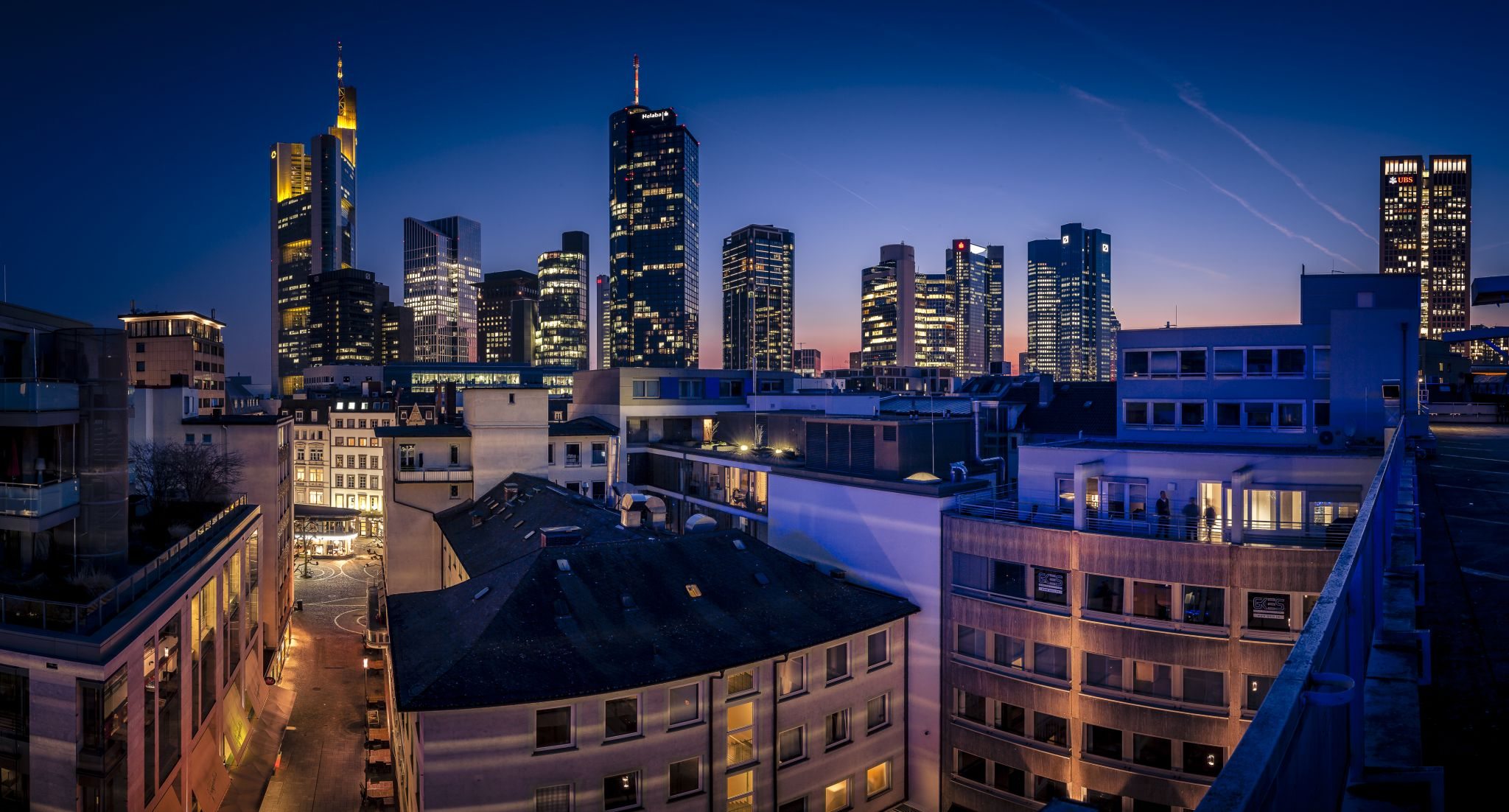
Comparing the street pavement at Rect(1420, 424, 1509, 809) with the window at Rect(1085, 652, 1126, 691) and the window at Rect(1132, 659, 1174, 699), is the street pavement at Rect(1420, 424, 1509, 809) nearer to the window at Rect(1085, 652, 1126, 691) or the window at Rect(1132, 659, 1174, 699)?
the window at Rect(1132, 659, 1174, 699)

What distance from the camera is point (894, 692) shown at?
27906mm

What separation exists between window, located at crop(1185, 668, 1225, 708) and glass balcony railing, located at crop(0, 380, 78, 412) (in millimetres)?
36000

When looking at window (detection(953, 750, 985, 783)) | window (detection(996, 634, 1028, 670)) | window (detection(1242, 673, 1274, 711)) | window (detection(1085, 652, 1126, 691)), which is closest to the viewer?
window (detection(1242, 673, 1274, 711))

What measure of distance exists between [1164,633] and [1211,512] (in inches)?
200

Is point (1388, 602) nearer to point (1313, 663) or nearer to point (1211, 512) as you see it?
point (1313, 663)

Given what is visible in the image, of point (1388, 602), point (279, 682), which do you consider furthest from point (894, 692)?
point (279, 682)

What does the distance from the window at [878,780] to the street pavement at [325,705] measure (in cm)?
2077

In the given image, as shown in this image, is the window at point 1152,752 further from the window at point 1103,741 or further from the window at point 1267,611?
the window at point 1267,611

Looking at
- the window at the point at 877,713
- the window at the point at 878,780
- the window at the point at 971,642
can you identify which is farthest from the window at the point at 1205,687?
the window at the point at 878,780

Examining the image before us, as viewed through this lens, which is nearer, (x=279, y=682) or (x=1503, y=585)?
(x=1503, y=585)

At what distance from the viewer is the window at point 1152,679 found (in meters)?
23.6

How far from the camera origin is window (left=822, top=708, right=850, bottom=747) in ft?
84.1

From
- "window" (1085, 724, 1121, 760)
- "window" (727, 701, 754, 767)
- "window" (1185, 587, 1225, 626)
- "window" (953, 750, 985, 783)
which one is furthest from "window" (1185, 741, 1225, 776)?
"window" (727, 701, 754, 767)

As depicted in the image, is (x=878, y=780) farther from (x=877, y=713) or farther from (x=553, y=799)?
(x=553, y=799)
